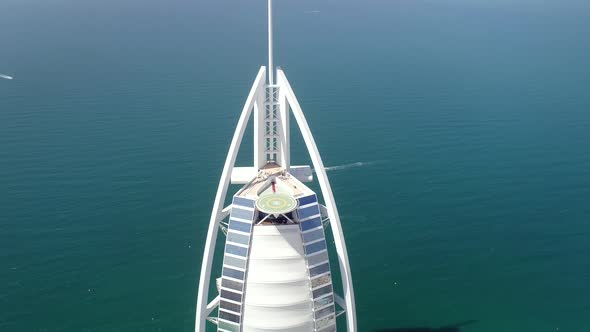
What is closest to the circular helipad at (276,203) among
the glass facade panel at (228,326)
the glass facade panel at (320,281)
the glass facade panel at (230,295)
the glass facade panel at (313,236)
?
the glass facade panel at (313,236)

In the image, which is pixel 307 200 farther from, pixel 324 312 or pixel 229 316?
pixel 229 316

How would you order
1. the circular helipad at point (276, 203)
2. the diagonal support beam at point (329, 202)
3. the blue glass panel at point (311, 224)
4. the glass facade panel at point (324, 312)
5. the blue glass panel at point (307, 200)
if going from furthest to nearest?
the blue glass panel at point (307, 200) < the glass facade panel at point (324, 312) < the blue glass panel at point (311, 224) < the diagonal support beam at point (329, 202) < the circular helipad at point (276, 203)

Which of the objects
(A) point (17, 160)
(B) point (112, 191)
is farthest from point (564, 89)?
A: (A) point (17, 160)

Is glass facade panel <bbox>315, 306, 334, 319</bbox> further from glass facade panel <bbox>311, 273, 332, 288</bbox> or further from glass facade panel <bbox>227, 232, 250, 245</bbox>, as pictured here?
glass facade panel <bbox>227, 232, 250, 245</bbox>

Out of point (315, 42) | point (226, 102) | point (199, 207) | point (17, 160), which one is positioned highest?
point (315, 42)

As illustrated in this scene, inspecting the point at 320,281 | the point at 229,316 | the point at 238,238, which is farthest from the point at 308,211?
the point at 229,316

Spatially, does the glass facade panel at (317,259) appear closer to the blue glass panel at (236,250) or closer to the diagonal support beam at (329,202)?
the diagonal support beam at (329,202)

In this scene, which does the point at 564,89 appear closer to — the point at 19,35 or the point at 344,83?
the point at 344,83
